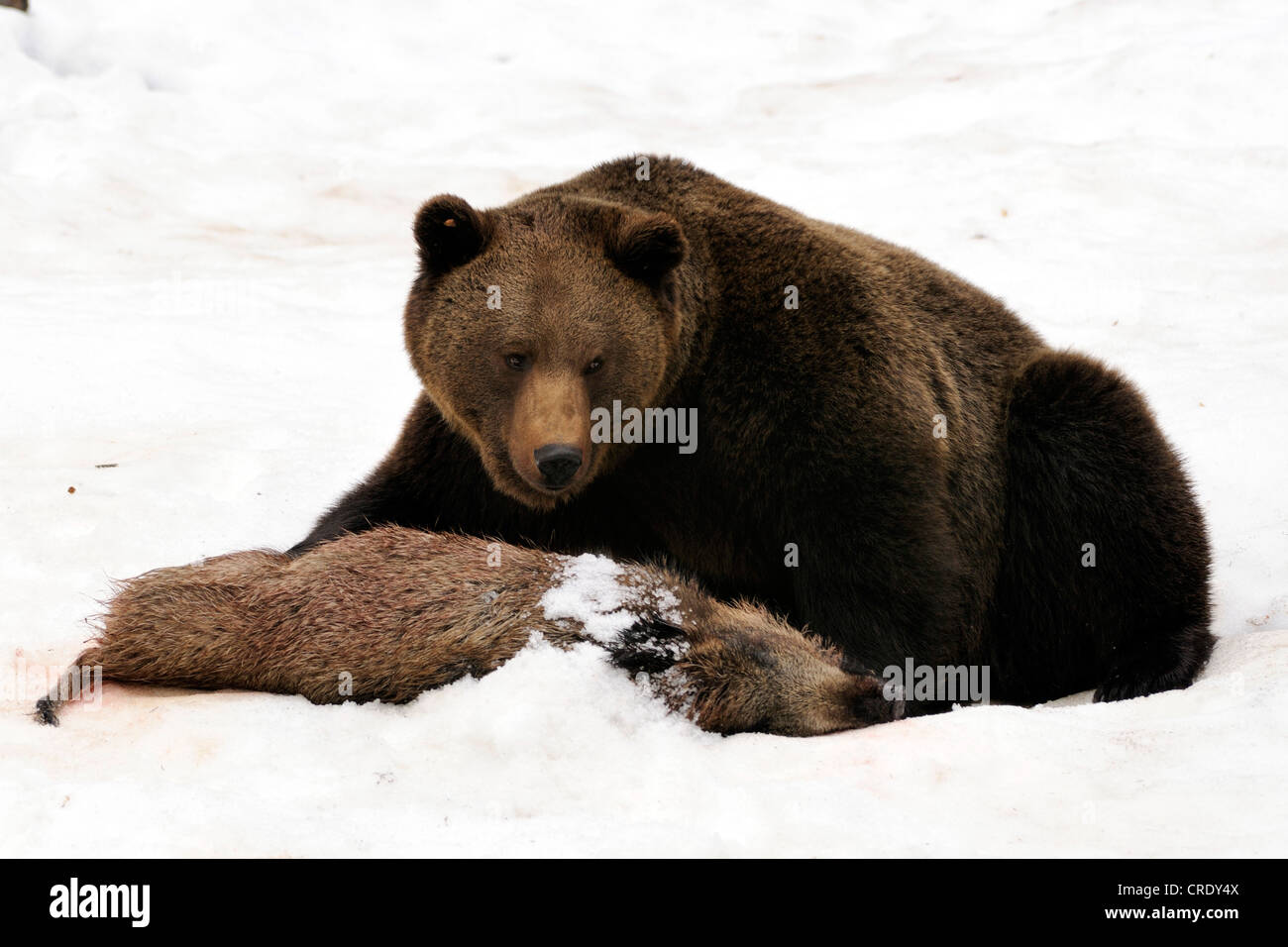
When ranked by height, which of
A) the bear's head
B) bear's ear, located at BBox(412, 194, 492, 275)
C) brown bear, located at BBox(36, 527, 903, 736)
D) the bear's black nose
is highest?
bear's ear, located at BBox(412, 194, 492, 275)

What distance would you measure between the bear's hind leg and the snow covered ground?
0.55 metres

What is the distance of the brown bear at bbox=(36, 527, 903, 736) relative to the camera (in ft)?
19.1

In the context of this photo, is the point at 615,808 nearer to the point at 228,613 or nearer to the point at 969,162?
the point at 228,613

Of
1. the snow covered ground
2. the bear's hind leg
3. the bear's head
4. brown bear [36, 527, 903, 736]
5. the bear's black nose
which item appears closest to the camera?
the snow covered ground

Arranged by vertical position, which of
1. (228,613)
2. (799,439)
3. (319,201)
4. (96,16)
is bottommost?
(228,613)

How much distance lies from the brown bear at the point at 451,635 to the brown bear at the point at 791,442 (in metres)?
0.58

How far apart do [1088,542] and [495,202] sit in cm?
914

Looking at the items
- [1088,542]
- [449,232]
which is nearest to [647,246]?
[449,232]

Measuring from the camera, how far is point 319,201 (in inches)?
612

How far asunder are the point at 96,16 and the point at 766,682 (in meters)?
14.8

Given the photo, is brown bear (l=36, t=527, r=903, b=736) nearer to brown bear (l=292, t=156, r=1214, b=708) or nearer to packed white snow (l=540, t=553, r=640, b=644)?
packed white snow (l=540, t=553, r=640, b=644)

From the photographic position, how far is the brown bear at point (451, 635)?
581 cm

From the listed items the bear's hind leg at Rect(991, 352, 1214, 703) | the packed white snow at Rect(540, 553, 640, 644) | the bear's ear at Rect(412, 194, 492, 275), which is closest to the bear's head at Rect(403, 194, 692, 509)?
the bear's ear at Rect(412, 194, 492, 275)

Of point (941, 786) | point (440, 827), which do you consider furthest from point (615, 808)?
point (941, 786)
